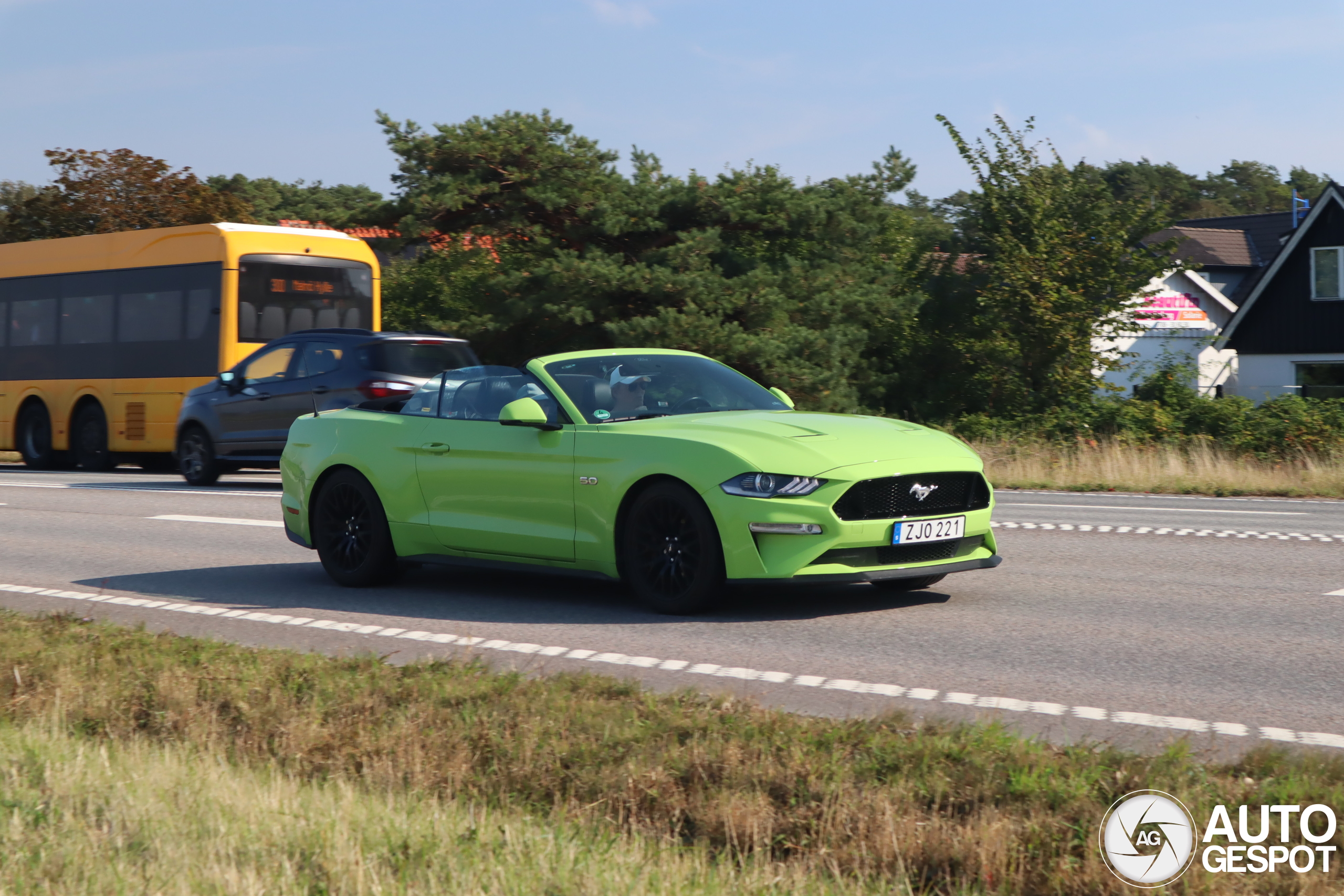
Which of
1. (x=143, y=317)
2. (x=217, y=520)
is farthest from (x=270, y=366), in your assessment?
(x=143, y=317)

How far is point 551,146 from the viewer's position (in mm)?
33719

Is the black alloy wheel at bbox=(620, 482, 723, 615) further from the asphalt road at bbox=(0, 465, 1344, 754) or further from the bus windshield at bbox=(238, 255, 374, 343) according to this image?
the bus windshield at bbox=(238, 255, 374, 343)

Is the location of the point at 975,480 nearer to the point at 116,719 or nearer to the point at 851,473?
the point at 851,473

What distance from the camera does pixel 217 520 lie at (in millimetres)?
15297

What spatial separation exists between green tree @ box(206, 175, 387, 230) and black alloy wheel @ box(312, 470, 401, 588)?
23557 millimetres

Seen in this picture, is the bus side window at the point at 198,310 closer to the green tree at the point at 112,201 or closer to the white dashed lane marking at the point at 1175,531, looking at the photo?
the white dashed lane marking at the point at 1175,531

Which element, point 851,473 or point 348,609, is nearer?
point 851,473

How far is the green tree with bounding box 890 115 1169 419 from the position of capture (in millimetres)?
30969

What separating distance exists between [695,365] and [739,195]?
23.3 meters

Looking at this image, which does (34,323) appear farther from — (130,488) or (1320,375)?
(1320,375)

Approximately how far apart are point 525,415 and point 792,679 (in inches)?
112

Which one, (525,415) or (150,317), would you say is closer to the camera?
(525,415)

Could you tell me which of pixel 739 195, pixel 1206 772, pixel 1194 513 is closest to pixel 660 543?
pixel 1206 772

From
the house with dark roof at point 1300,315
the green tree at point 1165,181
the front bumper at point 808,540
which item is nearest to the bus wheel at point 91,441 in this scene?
the front bumper at point 808,540
